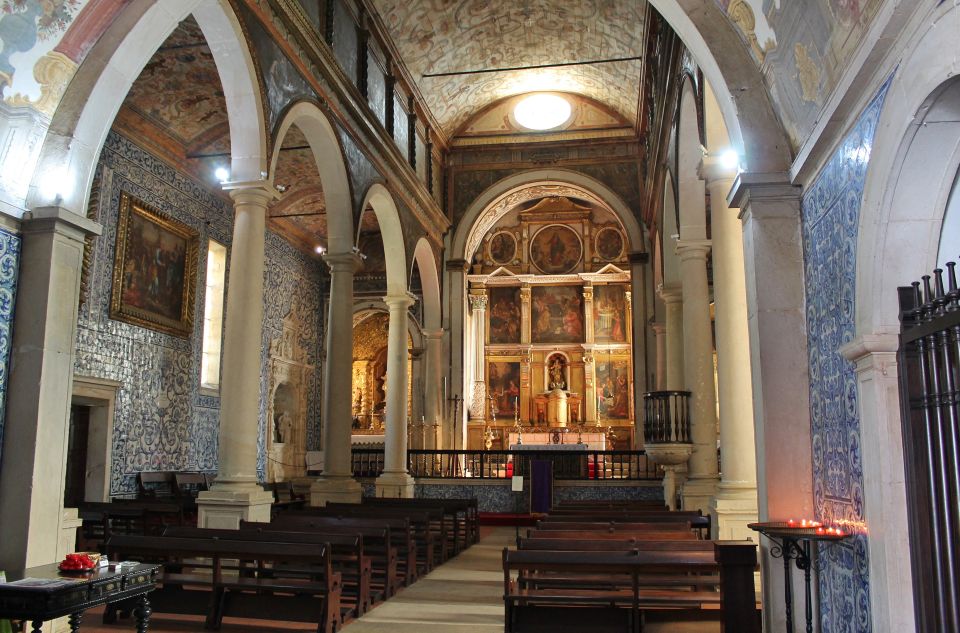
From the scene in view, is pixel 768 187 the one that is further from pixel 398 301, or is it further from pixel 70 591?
pixel 398 301

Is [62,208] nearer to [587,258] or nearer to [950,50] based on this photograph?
[950,50]

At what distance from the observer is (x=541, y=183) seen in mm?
21609

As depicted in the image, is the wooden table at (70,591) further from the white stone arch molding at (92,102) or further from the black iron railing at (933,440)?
the black iron railing at (933,440)

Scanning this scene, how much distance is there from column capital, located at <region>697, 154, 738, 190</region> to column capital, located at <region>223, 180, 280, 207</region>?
497cm

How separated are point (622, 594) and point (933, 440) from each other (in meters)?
3.07

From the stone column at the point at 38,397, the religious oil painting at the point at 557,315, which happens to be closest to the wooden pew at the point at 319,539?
the stone column at the point at 38,397

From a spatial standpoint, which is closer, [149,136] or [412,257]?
[149,136]

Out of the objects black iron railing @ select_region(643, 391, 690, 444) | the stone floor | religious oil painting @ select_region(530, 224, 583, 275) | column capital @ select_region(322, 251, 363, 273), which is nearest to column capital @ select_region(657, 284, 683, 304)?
black iron railing @ select_region(643, 391, 690, 444)

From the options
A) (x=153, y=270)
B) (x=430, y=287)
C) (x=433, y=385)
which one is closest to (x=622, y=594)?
(x=153, y=270)

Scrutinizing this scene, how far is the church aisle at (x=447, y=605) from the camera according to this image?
673cm

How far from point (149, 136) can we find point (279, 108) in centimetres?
487

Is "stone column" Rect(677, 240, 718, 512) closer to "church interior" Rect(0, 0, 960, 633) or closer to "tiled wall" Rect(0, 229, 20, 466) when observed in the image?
"church interior" Rect(0, 0, 960, 633)

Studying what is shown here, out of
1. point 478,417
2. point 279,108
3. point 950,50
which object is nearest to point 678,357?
point 279,108

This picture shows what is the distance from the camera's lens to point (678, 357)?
14.5 metres
